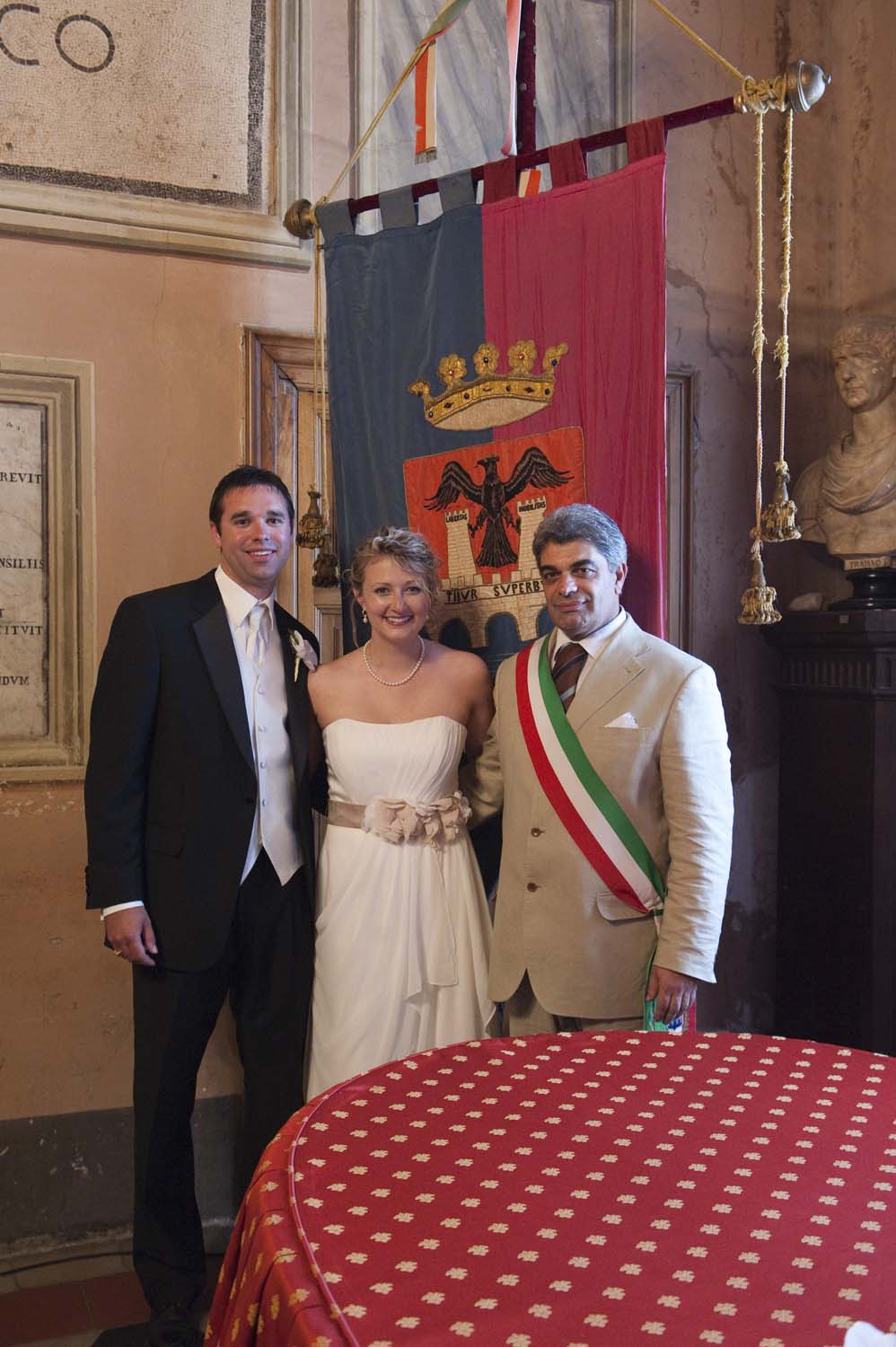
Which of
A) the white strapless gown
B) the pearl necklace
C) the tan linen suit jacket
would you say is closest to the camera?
the tan linen suit jacket

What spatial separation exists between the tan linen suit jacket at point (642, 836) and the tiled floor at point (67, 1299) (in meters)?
1.14

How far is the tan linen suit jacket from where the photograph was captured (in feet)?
6.64

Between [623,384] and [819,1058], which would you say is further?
[623,384]

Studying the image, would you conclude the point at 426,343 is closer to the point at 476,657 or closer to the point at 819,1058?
the point at 476,657

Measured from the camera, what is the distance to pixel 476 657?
245cm

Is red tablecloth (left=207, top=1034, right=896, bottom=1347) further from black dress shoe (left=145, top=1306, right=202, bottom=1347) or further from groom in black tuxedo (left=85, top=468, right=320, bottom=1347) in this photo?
black dress shoe (left=145, top=1306, right=202, bottom=1347)

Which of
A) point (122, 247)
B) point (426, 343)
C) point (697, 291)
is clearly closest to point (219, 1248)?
point (426, 343)

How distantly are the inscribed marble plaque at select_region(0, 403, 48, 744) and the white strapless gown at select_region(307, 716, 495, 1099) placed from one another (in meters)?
0.86

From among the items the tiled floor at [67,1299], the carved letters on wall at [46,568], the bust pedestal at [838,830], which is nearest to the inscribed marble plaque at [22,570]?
the carved letters on wall at [46,568]

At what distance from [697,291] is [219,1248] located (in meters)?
2.77

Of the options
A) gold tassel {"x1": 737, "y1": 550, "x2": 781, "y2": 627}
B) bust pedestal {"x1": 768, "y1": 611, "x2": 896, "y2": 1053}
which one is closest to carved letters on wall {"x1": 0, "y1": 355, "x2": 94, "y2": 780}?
gold tassel {"x1": 737, "y1": 550, "x2": 781, "y2": 627}

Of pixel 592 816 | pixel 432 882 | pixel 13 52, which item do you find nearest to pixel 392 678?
pixel 432 882

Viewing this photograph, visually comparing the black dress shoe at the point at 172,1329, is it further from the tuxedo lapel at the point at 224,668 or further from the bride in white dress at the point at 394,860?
the tuxedo lapel at the point at 224,668

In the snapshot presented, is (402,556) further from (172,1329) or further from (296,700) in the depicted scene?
(172,1329)
